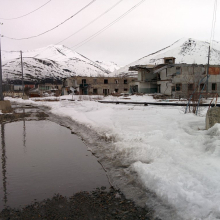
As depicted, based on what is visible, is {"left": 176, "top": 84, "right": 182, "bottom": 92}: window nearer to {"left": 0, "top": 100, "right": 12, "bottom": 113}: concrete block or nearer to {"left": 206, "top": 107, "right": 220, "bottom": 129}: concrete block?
{"left": 0, "top": 100, "right": 12, "bottom": 113}: concrete block

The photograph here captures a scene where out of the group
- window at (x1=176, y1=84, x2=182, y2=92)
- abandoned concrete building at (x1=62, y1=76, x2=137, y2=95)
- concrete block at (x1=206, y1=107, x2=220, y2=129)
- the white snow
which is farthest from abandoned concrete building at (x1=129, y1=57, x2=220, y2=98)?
the white snow

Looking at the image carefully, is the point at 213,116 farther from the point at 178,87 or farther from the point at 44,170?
the point at 178,87

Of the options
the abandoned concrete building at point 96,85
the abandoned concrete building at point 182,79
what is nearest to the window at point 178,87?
the abandoned concrete building at point 182,79

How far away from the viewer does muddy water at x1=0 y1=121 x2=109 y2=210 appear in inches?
162

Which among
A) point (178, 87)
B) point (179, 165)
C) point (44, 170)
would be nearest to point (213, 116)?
point (179, 165)

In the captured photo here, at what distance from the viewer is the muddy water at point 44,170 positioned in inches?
162

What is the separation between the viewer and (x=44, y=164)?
5.61 m

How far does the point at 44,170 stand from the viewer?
205 inches

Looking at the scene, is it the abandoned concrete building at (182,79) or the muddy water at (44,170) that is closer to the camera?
the muddy water at (44,170)

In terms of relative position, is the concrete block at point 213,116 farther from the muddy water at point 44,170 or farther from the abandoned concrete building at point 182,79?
the abandoned concrete building at point 182,79

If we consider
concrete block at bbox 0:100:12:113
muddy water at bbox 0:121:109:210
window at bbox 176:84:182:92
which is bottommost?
muddy water at bbox 0:121:109:210

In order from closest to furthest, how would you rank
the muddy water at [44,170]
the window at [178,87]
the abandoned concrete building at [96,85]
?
the muddy water at [44,170]
the window at [178,87]
the abandoned concrete building at [96,85]

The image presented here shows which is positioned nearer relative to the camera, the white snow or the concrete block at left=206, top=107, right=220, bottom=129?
the white snow

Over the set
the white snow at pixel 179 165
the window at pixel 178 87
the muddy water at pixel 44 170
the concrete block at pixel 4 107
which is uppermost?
the window at pixel 178 87
